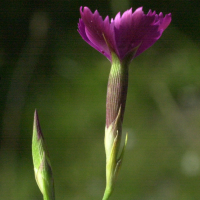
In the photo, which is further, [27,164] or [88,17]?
[27,164]

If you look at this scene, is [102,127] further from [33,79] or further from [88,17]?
[88,17]

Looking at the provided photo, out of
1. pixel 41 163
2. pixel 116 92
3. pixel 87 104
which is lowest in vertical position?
pixel 87 104

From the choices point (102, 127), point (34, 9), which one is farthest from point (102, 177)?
point (34, 9)

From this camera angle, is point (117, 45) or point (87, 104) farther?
point (87, 104)

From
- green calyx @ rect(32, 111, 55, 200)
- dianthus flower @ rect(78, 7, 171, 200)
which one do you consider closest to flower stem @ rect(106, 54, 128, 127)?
dianthus flower @ rect(78, 7, 171, 200)

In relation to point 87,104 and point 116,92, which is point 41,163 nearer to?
point 116,92

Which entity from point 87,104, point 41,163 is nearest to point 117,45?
point 41,163

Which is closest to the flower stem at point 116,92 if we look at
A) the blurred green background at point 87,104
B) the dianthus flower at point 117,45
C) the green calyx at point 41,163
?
the dianthus flower at point 117,45
